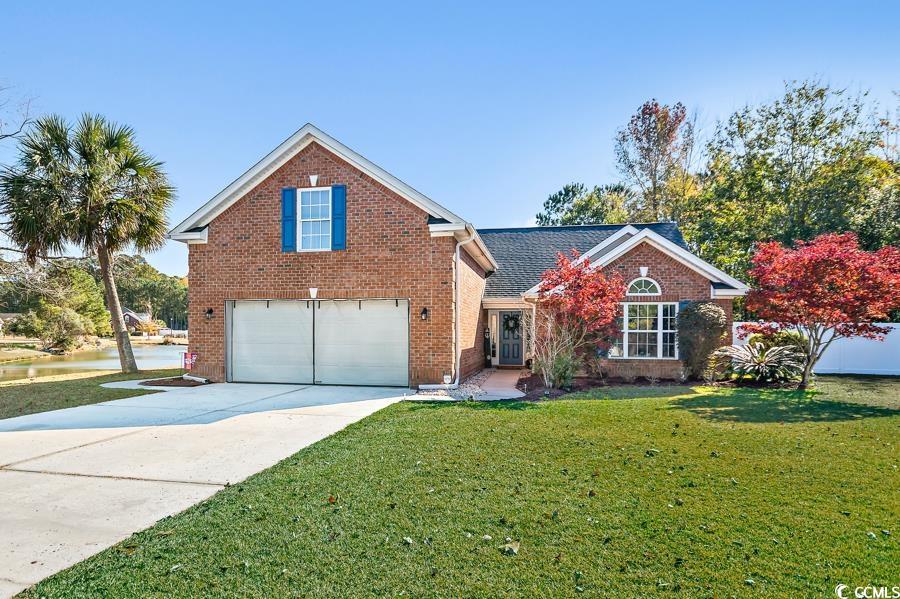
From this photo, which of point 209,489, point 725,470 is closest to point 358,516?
point 209,489

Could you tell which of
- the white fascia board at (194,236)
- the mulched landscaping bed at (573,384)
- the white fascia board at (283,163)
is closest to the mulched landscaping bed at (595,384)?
the mulched landscaping bed at (573,384)

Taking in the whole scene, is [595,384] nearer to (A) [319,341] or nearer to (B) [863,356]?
(A) [319,341]

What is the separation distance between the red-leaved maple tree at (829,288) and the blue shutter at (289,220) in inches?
477

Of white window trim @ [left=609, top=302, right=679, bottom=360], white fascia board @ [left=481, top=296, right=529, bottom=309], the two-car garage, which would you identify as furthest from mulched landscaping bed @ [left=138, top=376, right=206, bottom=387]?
white window trim @ [left=609, top=302, right=679, bottom=360]

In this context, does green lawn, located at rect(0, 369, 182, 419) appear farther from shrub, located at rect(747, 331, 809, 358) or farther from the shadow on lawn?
shrub, located at rect(747, 331, 809, 358)

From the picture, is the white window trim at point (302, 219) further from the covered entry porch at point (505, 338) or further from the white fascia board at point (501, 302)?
the covered entry porch at point (505, 338)

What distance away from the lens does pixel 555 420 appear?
322 inches

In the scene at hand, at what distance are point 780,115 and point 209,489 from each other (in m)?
30.6

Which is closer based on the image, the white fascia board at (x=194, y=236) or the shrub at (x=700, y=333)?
the shrub at (x=700, y=333)

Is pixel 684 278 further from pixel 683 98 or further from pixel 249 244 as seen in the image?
pixel 683 98

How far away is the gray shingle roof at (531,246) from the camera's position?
60.1ft

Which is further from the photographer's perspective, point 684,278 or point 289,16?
point 684,278

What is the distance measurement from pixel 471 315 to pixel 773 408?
332 inches

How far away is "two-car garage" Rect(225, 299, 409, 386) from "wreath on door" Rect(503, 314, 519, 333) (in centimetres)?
717
